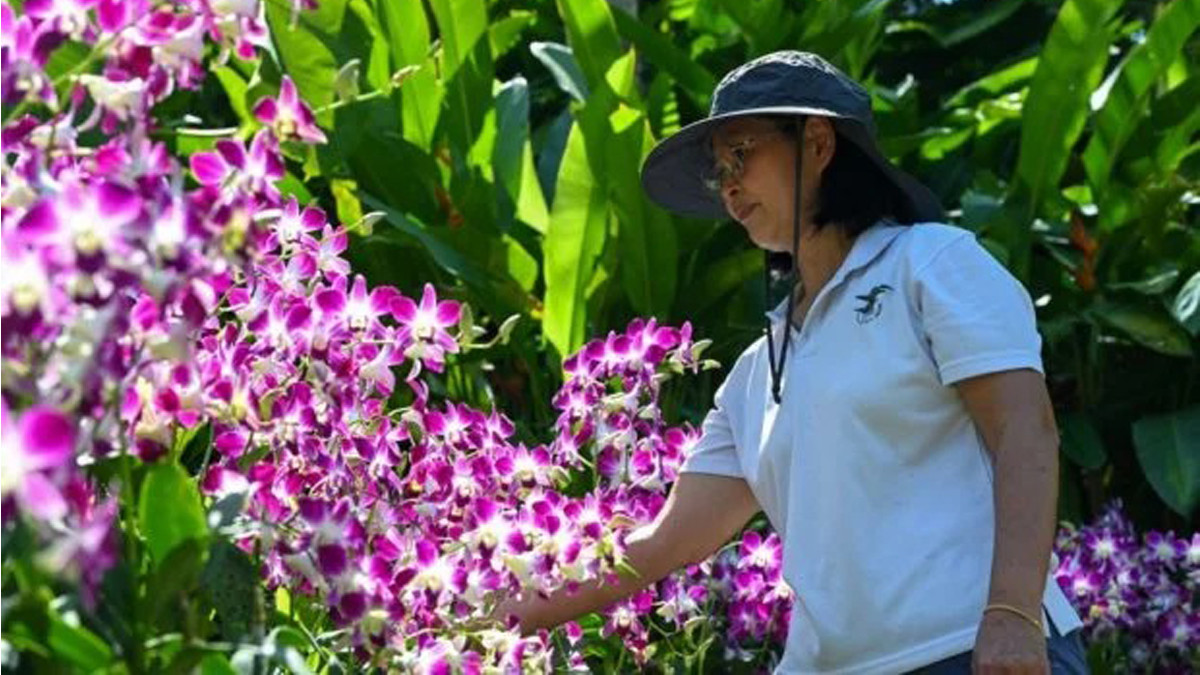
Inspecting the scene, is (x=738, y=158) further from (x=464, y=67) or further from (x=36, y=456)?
(x=464, y=67)

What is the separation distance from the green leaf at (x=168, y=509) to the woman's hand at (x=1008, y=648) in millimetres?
963

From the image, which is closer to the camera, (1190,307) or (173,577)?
(173,577)

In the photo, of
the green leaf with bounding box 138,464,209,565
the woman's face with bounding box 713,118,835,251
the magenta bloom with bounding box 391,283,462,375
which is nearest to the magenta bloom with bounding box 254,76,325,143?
the green leaf with bounding box 138,464,209,565

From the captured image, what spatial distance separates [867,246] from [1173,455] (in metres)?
2.58

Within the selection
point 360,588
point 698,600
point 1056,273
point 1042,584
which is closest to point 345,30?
point 1056,273

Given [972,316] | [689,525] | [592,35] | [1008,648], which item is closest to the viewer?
[1008,648]

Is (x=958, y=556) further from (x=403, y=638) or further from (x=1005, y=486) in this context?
(x=403, y=638)

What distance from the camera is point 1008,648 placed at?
7.52 feet

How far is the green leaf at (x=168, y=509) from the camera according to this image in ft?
5.40

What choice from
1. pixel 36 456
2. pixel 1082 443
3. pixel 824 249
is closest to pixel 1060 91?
pixel 1082 443

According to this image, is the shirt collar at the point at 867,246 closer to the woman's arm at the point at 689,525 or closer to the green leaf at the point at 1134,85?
the woman's arm at the point at 689,525

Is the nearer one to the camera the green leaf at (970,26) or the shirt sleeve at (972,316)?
the shirt sleeve at (972,316)

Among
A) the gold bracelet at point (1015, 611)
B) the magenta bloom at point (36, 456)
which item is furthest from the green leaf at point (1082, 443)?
the magenta bloom at point (36, 456)

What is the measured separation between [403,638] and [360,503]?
0.27 m
